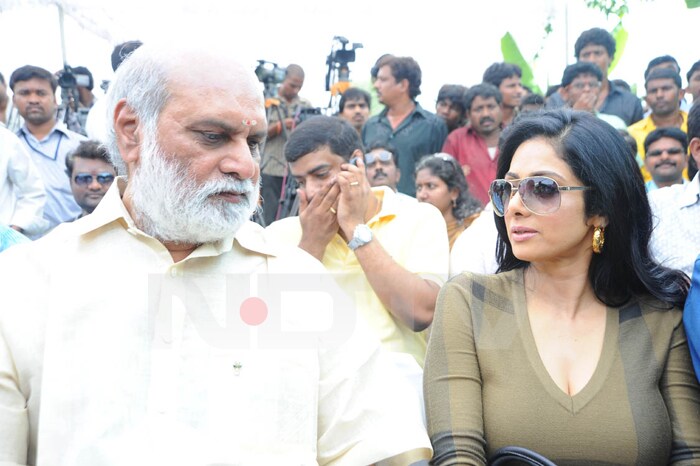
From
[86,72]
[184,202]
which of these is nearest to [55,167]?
[86,72]

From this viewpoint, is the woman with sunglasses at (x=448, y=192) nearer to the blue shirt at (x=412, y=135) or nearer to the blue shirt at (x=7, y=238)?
the blue shirt at (x=412, y=135)

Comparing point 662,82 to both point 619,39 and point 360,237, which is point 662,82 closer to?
point 619,39

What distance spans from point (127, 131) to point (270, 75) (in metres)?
5.33

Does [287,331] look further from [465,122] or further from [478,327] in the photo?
[465,122]

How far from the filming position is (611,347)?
242 cm

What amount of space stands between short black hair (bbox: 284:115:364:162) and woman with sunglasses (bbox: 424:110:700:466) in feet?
3.72

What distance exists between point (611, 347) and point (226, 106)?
128 cm

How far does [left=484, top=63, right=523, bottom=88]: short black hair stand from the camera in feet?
23.6

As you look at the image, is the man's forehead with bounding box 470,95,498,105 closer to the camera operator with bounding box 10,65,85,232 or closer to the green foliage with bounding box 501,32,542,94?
the green foliage with bounding box 501,32,542,94

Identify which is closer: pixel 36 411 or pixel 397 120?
pixel 36 411

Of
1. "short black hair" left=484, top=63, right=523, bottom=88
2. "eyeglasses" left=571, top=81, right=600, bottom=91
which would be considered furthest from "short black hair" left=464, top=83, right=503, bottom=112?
"short black hair" left=484, top=63, right=523, bottom=88

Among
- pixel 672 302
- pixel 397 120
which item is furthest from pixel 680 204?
pixel 397 120

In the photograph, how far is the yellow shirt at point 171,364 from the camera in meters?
1.92

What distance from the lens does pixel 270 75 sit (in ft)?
24.2
